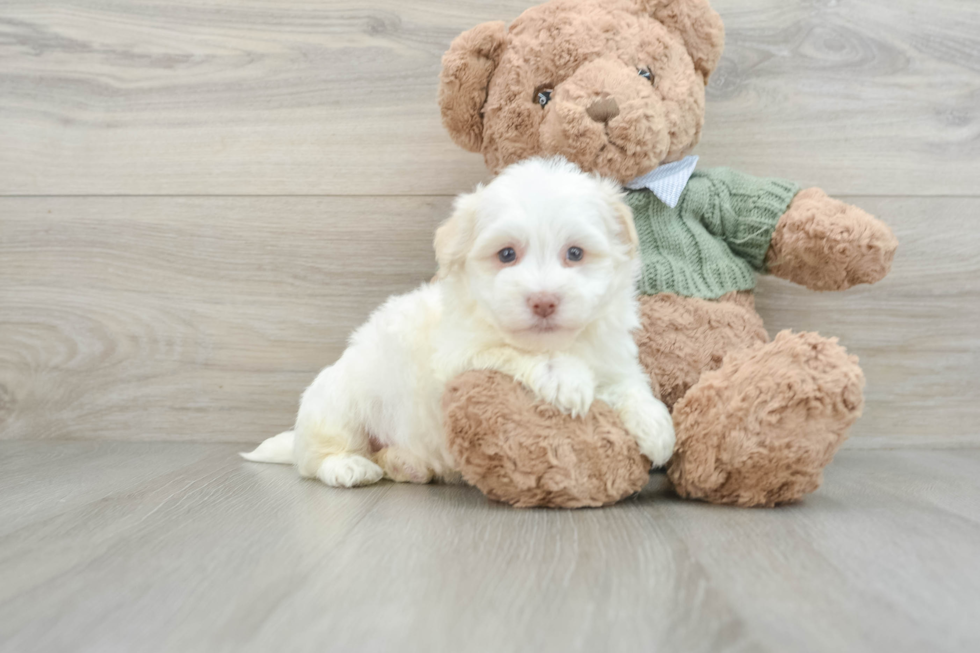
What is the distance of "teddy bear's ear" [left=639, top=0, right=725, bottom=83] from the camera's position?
1243 millimetres

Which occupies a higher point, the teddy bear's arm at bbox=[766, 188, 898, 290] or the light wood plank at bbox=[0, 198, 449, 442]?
the teddy bear's arm at bbox=[766, 188, 898, 290]

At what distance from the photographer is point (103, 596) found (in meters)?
0.72

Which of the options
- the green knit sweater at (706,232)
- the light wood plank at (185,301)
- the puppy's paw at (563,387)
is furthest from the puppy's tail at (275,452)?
the green knit sweater at (706,232)

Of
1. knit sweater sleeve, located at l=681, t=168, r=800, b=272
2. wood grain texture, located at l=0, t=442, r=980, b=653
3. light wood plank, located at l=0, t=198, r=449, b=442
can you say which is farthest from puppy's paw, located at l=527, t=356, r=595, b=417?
light wood plank, located at l=0, t=198, r=449, b=442

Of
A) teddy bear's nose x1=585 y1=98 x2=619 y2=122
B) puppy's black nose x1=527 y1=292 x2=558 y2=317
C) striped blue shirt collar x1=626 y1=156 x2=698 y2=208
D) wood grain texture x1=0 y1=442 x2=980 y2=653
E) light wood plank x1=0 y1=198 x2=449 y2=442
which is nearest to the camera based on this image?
wood grain texture x1=0 y1=442 x2=980 y2=653

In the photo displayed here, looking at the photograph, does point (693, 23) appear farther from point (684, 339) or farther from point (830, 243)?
point (684, 339)

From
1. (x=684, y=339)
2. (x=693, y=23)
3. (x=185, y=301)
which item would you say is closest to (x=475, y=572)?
(x=684, y=339)

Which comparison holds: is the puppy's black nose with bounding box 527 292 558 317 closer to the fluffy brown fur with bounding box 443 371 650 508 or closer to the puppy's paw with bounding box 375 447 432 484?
the fluffy brown fur with bounding box 443 371 650 508

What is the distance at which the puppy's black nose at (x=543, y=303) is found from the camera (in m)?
0.96

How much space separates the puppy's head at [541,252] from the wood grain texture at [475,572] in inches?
10.2

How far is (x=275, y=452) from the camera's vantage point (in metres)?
1.44

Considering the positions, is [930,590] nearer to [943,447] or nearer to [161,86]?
[943,447]

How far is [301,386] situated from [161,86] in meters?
0.71

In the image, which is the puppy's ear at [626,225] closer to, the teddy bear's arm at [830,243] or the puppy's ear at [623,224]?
the puppy's ear at [623,224]
